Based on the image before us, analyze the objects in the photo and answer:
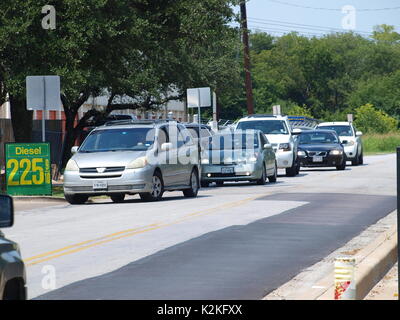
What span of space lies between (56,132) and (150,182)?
79.5ft

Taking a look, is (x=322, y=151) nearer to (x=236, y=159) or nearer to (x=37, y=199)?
(x=236, y=159)

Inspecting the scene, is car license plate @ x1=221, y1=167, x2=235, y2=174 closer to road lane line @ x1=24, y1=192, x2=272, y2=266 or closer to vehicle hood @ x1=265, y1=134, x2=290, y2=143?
vehicle hood @ x1=265, y1=134, x2=290, y2=143

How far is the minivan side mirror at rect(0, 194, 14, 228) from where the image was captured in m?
6.30

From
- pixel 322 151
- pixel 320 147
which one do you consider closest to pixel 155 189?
pixel 322 151

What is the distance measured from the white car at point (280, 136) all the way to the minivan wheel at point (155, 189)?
12.1 m

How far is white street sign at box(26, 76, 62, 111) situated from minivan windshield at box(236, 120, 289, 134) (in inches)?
Answer: 451

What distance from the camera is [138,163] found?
2447cm

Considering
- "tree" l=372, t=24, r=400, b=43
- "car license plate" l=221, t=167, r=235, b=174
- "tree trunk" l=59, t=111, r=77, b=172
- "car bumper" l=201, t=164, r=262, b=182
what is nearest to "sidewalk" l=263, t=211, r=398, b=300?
"car bumper" l=201, t=164, r=262, b=182

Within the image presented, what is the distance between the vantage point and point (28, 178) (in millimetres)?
27062

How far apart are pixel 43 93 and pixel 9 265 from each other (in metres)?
21.6

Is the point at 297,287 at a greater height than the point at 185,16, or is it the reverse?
the point at 185,16

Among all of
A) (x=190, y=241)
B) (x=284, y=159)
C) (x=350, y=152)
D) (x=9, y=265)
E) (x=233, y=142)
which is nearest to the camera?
(x=9, y=265)

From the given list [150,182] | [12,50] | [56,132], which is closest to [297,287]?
[150,182]
